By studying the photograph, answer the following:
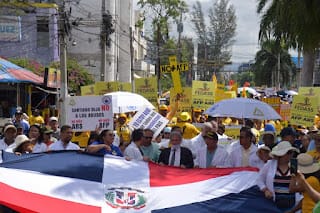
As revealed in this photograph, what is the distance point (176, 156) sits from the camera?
689cm

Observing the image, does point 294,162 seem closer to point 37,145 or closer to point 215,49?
point 37,145

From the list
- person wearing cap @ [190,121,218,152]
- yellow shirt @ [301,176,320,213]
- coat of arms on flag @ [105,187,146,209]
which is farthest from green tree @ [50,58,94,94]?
yellow shirt @ [301,176,320,213]

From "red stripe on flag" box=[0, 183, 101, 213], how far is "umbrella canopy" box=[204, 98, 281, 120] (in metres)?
5.51

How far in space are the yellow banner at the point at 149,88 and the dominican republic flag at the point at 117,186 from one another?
7409 millimetres

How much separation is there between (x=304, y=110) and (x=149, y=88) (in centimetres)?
440

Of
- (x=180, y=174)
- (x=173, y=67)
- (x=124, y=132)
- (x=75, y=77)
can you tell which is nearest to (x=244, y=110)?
(x=124, y=132)

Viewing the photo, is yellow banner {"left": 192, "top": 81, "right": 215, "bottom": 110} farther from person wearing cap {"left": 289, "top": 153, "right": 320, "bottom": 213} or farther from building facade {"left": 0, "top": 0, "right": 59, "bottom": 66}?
building facade {"left": 0, "top": 0, "right": 59, "bottom": 66}

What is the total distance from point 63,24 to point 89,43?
102 feet

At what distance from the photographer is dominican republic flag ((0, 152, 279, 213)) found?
214 inches

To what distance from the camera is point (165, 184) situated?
608 cm

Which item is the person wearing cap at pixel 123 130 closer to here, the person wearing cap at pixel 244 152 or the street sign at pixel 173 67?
the street sign at pixel 173 67

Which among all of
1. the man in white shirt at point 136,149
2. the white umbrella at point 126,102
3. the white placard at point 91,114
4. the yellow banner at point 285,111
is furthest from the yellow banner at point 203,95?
the man in white shirt at point 136,149

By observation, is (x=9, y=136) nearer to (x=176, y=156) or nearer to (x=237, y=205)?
(x=176, y=156)

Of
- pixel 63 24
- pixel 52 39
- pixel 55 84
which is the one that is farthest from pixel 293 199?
pixel 52 39
